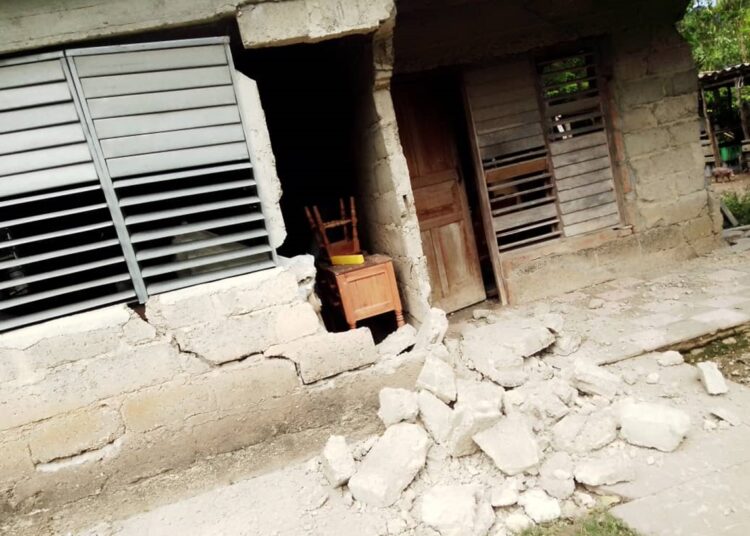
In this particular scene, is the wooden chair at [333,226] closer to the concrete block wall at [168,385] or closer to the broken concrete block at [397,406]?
the concrete block wall at [168,385]

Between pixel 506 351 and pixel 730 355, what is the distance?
1.73 metres

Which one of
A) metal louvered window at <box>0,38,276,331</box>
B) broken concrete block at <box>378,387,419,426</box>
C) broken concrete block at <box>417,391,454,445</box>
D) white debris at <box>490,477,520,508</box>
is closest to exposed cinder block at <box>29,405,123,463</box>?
metal louvered window at <box>0,38,276,331</box>

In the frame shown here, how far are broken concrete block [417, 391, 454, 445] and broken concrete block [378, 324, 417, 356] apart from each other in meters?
0.42

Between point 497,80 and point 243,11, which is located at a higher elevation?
point 243,11

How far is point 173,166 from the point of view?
9.21 ft

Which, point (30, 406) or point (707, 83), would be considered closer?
point (30, 406)

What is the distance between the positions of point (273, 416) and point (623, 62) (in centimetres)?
503

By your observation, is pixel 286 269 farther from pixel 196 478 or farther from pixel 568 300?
pixel 568 300

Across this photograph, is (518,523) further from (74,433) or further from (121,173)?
(121,173)

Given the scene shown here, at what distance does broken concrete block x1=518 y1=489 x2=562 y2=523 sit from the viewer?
229cm

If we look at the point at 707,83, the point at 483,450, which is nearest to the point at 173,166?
the point at 483,450

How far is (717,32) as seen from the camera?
43.2 feet

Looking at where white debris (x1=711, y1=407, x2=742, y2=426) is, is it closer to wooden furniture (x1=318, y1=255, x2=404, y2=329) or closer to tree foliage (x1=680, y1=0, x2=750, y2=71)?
wooden furniture (x1=318, y1=255, x2=404, y2=329)

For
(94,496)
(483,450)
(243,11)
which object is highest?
(243,11)
